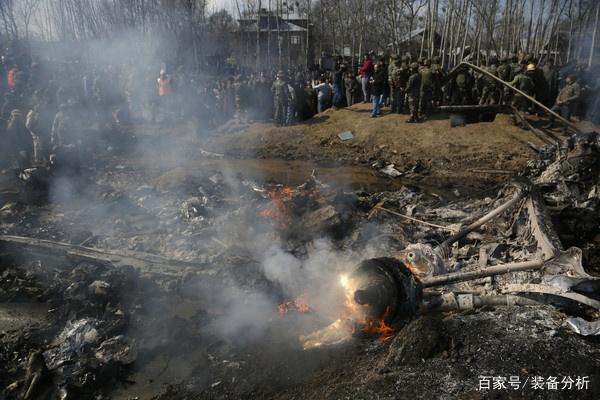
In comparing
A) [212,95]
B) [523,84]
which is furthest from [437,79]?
[212,95]

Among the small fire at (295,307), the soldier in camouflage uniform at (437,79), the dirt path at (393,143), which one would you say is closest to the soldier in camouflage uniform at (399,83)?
the dirt path at (393,143)

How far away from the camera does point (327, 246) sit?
22.8 ft

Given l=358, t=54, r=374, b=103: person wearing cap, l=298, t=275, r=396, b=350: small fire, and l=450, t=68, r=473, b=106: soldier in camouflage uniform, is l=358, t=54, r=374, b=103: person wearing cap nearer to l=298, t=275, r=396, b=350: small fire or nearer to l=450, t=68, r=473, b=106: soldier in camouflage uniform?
l=450, t=68, r=473, b=106: soldier in camouflage uniform

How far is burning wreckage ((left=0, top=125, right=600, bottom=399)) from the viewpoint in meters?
4.15

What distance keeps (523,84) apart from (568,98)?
1.51 m

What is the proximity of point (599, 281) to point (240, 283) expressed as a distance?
170 inches

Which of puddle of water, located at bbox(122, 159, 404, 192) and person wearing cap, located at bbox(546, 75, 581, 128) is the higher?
person wearing cap, located at bbox(546, 75, 581, 128)

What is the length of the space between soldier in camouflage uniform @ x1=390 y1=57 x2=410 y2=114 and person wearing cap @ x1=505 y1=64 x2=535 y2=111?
10.4ft

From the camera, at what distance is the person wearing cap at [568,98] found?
41.3ft

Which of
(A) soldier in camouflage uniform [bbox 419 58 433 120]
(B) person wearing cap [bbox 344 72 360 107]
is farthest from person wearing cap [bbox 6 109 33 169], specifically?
(A) soldier in camouflage uniform [bbox 419 58 433 120]

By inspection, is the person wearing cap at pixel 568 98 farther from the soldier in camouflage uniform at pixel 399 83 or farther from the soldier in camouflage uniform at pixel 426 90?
the soldier in camouflage uniform at pixel 399 83

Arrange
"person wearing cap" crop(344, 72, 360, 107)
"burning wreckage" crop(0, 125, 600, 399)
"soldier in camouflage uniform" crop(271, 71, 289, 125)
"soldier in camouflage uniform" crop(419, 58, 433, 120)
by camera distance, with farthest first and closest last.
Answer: "person wearing cap" crop(344, 72, 360, 107)
"soldier in camouflage uniform" crop(271, 71, 289, 125)
"soldier in camouflage uniform" crop(419, 58, 433, 120)
"burning wreckage" crop(0, 125, 600, 399)

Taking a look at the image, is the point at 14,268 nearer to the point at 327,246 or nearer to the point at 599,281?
the point at 327,246

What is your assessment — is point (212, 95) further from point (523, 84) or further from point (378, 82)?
point (523, 84)
